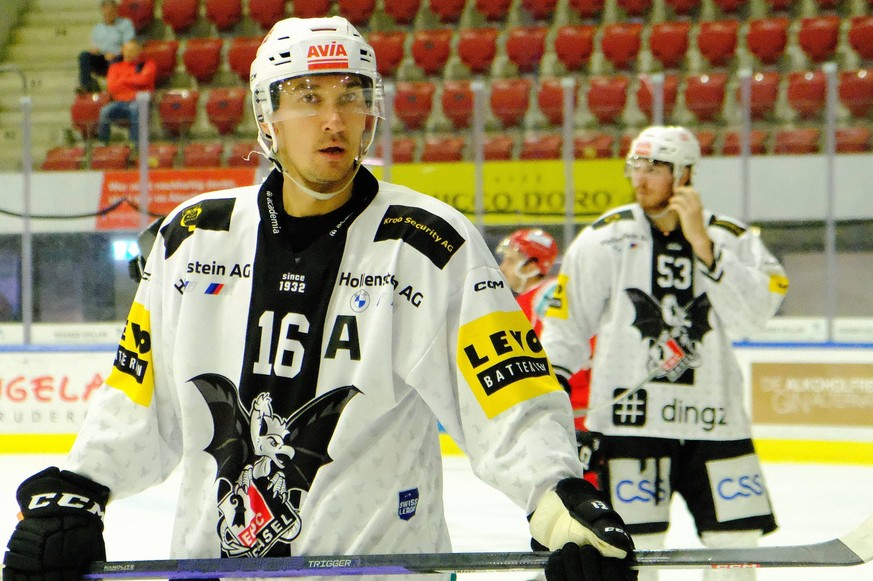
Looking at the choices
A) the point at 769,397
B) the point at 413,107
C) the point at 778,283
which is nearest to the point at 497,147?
the point at 413,107

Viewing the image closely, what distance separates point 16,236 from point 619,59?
506cm

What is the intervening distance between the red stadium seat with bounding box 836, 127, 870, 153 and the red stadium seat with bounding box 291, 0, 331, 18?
527 cm

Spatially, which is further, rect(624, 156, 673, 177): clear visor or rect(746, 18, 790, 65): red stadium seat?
rect(746, 18, 790, 65): red stadium seat

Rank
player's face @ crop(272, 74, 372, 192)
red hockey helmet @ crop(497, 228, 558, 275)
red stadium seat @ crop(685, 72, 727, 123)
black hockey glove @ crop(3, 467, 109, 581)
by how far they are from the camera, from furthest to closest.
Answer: red stadium seat @ crop(685, 72, 727, 123) < red hockey helmet @ crop(497, 228, 558, 275) < player's face @ crop(272, 74, 372, 192) < black hockey glove @ crop(3, 467, 109, 581)

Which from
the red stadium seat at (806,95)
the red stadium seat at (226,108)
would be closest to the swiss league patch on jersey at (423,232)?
the red stadium seat at (806,95)

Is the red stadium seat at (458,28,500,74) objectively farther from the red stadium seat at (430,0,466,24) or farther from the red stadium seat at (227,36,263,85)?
the red stadium seat at (227,36,263,85)

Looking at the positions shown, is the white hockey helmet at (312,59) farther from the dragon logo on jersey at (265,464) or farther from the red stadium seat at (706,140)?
the red stadium seat at (706,140)

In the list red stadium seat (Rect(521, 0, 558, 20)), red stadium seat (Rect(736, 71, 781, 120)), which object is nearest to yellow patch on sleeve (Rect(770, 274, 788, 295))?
red stadium seat (Rect(736, 71, 781, 120))

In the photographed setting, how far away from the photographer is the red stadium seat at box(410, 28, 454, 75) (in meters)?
9.78

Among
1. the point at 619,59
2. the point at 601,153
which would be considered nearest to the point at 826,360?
the point at 601,153

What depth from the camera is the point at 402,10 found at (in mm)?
10320

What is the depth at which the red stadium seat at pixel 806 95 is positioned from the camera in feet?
20.8

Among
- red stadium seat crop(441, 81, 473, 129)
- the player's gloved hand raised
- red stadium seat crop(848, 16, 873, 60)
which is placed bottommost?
the player's gloved hand raised

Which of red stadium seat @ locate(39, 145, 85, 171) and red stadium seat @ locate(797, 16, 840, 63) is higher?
red stadium seat @ locate(797, 16, 840, 63)
